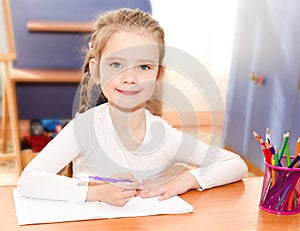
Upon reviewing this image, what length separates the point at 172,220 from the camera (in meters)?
0.86

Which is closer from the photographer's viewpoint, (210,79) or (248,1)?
(210,79)

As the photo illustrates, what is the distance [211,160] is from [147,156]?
6.0 inches

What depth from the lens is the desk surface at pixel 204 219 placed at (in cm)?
82

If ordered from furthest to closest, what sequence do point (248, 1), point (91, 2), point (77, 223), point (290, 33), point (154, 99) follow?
point (91, 2)
point (248, 1)
point (290, 33)
point (154, 99)
point (77, 223)

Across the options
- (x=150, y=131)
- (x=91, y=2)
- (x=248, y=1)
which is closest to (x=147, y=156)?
(x=150, y=131)

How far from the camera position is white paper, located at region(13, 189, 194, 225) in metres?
0.84

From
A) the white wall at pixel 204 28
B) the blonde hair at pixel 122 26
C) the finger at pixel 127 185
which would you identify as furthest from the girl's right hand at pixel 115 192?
the white wall at pixel 204 28

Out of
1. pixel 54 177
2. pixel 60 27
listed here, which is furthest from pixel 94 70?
Result: pixel 60 27

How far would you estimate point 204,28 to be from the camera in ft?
11.5

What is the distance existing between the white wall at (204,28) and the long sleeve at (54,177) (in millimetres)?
2433

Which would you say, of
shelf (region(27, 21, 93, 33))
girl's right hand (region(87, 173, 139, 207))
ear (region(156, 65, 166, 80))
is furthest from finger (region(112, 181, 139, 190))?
shelf (region(27, 21, 93, 33))

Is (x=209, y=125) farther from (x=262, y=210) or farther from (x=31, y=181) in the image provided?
(x=31, y=181)

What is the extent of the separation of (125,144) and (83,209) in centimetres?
25

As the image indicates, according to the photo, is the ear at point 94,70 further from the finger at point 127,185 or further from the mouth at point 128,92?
the finger at point 127,185
